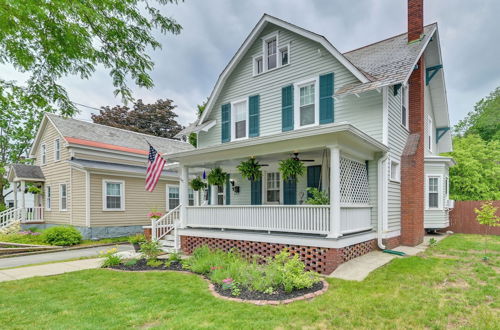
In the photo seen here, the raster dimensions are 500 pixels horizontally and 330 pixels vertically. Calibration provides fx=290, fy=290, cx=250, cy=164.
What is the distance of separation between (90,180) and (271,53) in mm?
10586

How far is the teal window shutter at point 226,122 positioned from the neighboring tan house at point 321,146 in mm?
45

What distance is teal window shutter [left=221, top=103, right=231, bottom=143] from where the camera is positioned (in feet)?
40.9

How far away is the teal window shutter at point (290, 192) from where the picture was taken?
10.7 metres

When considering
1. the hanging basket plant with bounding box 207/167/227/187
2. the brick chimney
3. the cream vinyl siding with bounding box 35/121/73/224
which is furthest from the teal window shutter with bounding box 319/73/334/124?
the cream vinyl siding with bounding box 35/121/73/224

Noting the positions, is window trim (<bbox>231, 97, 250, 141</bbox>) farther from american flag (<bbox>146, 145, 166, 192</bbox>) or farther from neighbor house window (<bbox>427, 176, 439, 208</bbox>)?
neighbor house window (<bbox>427, 176, 439, 208</bbox>)

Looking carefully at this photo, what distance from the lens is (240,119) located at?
12336 millimetres

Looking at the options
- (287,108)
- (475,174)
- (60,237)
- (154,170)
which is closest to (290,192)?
(287,108)

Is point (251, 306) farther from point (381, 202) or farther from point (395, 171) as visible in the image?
point (395, 171)

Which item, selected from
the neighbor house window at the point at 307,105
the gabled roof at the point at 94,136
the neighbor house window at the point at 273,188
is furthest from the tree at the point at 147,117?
the neighbor house window at the point at 307,105

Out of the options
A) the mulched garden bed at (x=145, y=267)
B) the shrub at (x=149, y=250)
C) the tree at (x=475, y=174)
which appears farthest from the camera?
the tree at (x=475, y=174)

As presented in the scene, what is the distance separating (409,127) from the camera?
1083 centimetres

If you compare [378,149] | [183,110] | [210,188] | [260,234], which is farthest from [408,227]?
[183,110]

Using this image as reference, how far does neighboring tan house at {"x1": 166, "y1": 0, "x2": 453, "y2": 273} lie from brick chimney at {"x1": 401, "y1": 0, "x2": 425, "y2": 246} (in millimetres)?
35

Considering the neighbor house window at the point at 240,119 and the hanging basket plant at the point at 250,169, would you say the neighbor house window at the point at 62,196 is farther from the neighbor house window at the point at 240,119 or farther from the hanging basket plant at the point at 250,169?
the hanging basket plant at the point at 250,169
